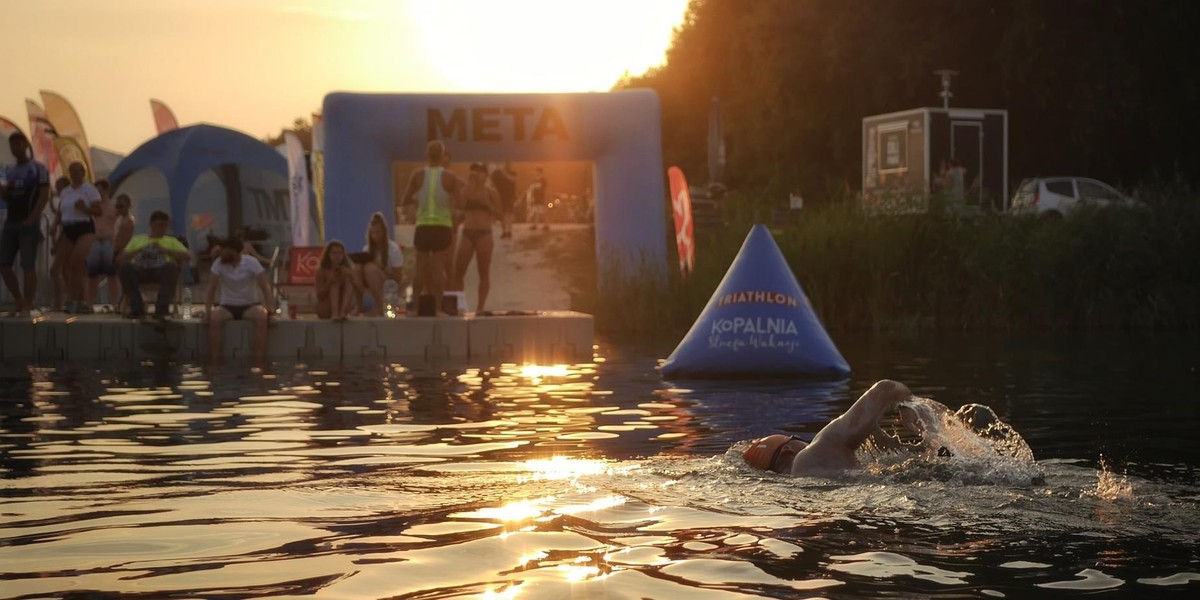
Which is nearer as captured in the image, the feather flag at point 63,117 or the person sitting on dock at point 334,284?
the person sitting on dock at point 334,284

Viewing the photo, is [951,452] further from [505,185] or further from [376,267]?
[505,185]

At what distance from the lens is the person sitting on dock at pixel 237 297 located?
→ 15.5 meters

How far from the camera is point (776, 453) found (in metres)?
7.03

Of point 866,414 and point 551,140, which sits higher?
Answer: point 551,140

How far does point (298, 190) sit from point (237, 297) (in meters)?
11.3

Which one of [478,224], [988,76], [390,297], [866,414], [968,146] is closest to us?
[866,414]

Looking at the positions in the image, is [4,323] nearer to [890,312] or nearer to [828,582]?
[890,312]

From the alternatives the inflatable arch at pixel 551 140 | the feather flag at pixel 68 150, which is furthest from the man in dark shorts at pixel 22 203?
the feather flag at pixel 68 150

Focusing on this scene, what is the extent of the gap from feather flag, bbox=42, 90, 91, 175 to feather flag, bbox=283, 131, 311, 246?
5.85 metres

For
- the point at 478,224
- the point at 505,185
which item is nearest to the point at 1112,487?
the point at 478,224

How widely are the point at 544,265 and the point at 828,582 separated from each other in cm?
2301

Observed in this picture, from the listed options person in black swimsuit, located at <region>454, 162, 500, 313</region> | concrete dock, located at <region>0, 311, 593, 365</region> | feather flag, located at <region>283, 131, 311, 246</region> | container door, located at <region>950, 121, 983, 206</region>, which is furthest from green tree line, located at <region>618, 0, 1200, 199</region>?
concrete dock, located at <region>0, 311, 593, 365</region>

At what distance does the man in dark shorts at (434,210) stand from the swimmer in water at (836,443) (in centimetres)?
943

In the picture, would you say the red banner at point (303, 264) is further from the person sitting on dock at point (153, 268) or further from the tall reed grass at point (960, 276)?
the tall reed grass at point (960, 276)
